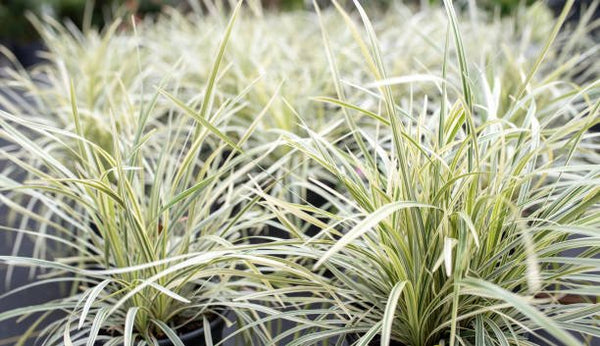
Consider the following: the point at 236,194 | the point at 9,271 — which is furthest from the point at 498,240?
the point at 9,271

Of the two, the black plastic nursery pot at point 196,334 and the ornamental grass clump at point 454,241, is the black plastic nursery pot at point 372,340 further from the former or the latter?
the black plastic nursery pot at point 196,334

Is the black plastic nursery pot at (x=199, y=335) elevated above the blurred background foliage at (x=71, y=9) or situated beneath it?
situated beneath

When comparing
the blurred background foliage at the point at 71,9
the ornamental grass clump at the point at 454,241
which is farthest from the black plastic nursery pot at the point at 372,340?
the blurred background foliage at the point at 71,9

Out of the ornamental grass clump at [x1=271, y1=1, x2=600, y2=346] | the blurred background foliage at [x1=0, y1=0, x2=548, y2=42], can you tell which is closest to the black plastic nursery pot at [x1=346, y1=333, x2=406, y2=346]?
the ornamental grass clump at [x1=271, y1=1, x2=600, y2=346]

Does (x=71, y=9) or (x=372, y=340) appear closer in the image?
(x=372, y=340)

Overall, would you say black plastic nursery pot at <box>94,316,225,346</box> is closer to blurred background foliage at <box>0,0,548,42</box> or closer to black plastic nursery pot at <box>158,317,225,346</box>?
black plastic nursery pot at <box>158,317,225,346</box>

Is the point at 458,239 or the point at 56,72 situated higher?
the point at 56,72

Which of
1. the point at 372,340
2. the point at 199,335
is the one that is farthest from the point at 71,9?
the point at 372,340

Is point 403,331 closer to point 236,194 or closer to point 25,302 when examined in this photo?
point 236,194

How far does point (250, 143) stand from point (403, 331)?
832 millimetres

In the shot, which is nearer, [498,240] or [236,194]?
[498,240]

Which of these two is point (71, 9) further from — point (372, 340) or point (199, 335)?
point (372, 340)

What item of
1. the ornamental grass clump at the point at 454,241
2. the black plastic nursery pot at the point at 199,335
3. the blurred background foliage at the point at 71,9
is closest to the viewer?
the ornamental grass clump at the point at 454,241

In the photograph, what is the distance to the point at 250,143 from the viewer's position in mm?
1455
